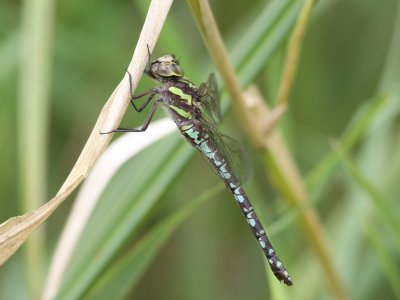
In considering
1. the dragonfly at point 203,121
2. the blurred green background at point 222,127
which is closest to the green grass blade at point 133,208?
the dragonfly at point 203,121

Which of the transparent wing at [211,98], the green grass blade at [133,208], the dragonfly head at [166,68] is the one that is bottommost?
the green grass blade at [133,208]

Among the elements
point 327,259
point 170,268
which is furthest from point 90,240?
point 170,268

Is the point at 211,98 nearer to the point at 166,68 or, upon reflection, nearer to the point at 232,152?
the point at 166,68

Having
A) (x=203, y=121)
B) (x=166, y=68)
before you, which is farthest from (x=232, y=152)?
(x=166, y=68)

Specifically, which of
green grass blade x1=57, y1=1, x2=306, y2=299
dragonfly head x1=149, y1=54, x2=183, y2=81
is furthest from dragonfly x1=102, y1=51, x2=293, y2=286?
green grass blade x1=57, y1=1, x2=306, y2=299

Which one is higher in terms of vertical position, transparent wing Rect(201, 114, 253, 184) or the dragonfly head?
the dragonfly head

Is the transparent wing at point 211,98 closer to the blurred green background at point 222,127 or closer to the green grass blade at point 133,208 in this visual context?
the green grass blade at point 133,208

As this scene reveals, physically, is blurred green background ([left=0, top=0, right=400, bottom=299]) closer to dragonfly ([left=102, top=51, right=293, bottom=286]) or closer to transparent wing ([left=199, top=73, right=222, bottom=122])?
dragonfly ([left=102, top=51, right=293, bottom=286])

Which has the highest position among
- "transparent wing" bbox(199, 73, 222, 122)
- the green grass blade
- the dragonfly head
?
the dragonfly head
